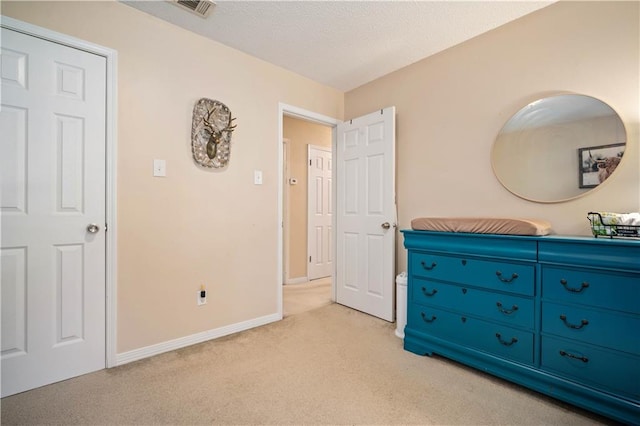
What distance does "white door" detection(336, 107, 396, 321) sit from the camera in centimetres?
285

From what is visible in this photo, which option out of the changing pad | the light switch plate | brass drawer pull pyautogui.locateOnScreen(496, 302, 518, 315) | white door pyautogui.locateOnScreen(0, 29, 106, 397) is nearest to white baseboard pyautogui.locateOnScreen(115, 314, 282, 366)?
white door pyautogui.locateOnScreen(0, 29, 106, 397)

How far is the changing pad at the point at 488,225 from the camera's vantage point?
1727 millimetres

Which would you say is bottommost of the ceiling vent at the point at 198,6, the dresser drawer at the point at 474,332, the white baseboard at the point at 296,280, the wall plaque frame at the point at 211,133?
the white baseboard at the point at 296,280

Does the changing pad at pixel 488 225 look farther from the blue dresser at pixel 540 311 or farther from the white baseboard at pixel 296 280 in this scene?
the white baseboard at pixel 296 280

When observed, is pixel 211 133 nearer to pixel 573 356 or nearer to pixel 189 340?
pixel 189 340

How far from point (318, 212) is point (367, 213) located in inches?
64.8

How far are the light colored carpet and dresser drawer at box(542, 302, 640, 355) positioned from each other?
40cm

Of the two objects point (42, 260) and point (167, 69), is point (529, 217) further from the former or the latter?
point (42, 260)

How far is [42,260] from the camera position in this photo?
1.77 m

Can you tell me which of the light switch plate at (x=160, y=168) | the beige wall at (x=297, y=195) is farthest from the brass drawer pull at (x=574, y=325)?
the beige wall at (x=297, y=195)

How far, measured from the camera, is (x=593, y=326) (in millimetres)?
1498

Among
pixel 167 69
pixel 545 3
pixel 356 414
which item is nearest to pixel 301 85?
pixel 167 69

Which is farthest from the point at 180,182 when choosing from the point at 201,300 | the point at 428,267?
the point at 428,267

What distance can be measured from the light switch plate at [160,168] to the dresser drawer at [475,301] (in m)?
2.07
